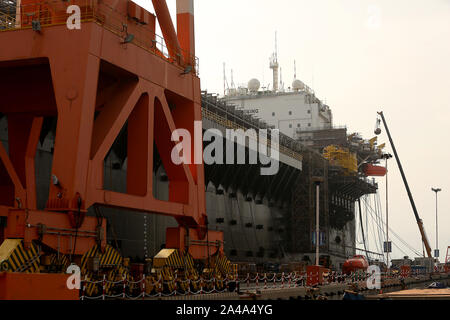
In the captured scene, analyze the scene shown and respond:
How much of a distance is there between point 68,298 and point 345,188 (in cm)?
6524

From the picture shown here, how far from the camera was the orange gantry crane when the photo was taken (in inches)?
978

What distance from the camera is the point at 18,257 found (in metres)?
22.8

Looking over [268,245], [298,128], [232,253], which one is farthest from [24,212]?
[298,128]

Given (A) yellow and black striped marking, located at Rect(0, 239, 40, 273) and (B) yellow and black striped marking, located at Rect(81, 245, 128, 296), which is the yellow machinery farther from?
(A) yellow and black striped marking, located at Rect(0, 239, 40, 273)

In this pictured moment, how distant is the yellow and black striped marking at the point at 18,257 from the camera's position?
22.4 metres

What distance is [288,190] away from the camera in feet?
236

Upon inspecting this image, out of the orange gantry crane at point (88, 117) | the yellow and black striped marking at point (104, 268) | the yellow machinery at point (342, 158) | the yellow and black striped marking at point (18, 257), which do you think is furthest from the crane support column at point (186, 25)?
the yellow machinery at point (342, 158)

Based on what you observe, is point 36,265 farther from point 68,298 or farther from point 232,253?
point 232,253

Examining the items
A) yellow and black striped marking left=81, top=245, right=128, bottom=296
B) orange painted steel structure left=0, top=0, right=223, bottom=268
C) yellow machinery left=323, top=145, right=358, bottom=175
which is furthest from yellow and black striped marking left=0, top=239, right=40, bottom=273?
yellow machinery left=323, top=145, right=358, bottom=175

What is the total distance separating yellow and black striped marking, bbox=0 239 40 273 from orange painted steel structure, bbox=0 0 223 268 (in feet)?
0.98

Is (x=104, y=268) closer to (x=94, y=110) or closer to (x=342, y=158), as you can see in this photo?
(x=94, y=110)

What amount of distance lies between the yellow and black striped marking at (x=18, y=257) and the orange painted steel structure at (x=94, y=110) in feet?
0.98

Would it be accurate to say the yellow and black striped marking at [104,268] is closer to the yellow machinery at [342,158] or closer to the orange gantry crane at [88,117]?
the orange gantry crane at [88,117]

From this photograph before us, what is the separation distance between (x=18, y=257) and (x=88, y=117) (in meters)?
5.97
